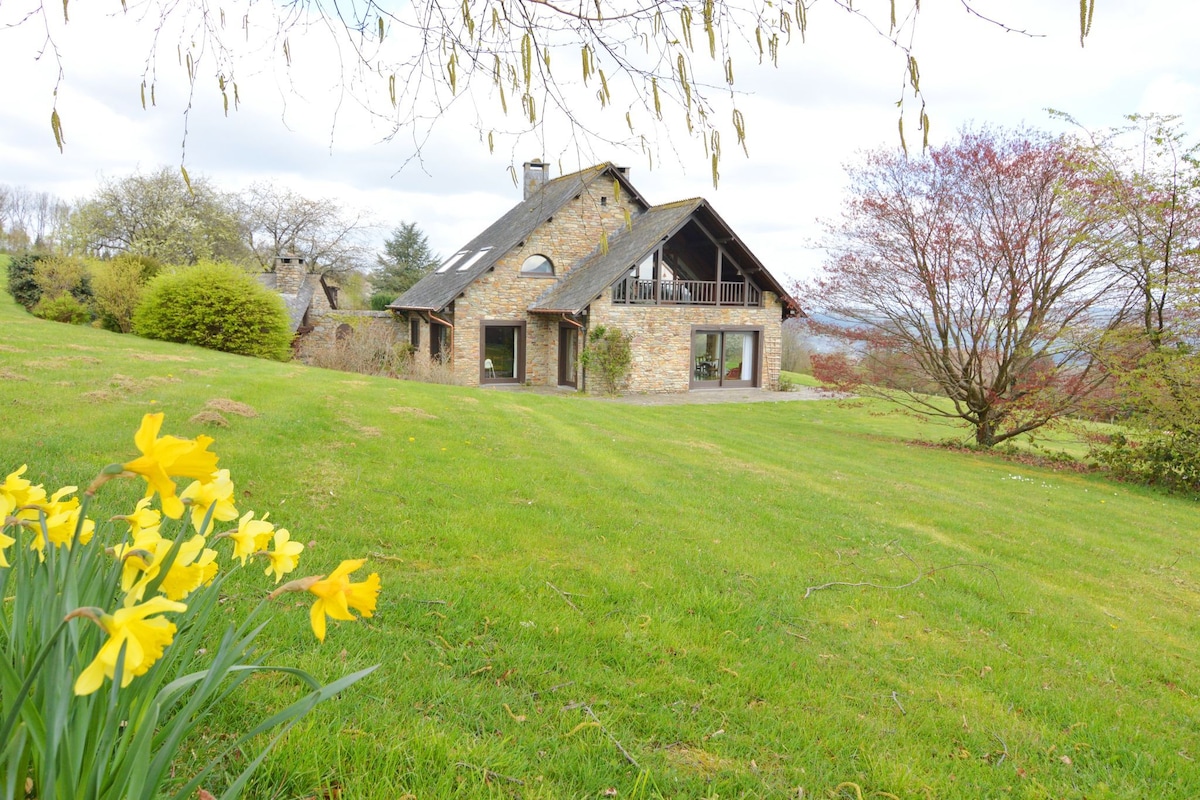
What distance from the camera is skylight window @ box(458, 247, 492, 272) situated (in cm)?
2223

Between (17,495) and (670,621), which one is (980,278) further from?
(17,495)

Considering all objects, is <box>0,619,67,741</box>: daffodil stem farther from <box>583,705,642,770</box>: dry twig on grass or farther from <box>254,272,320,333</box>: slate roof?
<box>254,272,320,333</box>: slate roof

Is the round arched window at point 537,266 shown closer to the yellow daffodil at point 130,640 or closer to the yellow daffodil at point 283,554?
the yellow daffodil at point 283,554

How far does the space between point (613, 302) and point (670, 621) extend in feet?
56.5

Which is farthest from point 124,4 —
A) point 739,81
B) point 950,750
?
point 950,750

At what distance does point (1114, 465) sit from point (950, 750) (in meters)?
13.1

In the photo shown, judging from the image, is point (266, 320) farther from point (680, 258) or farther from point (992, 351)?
point (992, 351)

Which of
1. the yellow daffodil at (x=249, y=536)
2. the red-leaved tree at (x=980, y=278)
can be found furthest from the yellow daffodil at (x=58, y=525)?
the red-leaved tree at (x=980, y=278)

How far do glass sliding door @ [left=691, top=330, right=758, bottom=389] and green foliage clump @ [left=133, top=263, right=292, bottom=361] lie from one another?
12.2 metres

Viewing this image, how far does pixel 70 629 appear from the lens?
56.5 inches

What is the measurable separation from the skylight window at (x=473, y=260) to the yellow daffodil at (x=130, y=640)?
21423 millimetres

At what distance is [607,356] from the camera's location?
2006cm

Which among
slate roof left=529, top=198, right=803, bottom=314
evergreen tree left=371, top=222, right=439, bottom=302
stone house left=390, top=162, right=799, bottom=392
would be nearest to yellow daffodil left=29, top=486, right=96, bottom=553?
slate roof left=529, top=198, right=803, bottom=314

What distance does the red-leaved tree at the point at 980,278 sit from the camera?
13.1m
